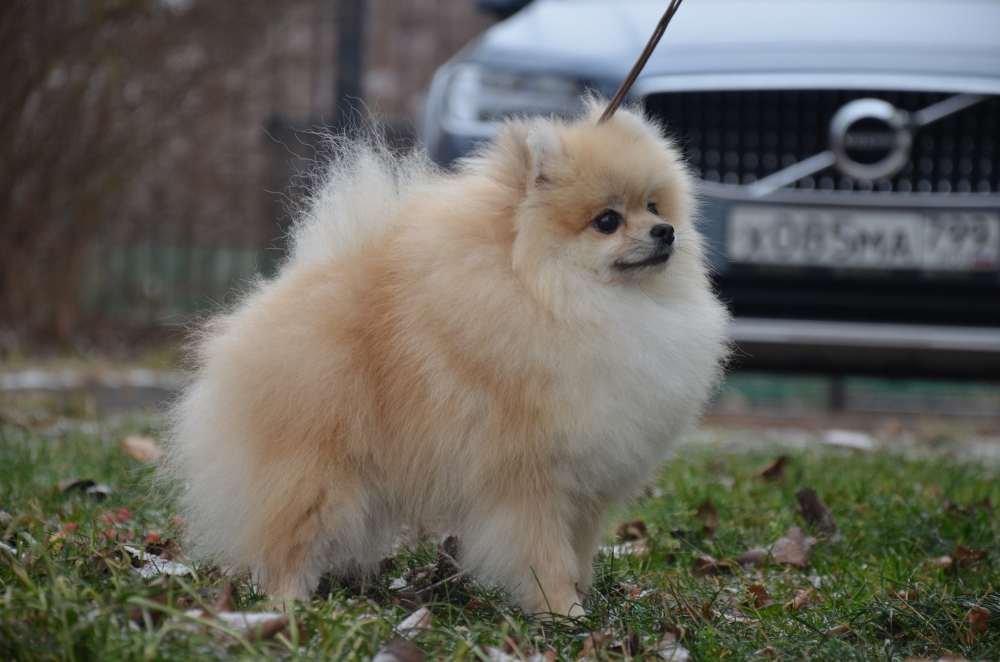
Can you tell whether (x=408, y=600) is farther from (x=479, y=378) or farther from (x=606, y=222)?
(x=606, y=222)

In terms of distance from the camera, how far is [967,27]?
4.25 metres

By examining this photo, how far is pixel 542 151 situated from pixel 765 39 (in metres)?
2.43

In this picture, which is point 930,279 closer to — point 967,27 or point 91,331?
point 967,27

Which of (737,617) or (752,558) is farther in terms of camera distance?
(752,558)

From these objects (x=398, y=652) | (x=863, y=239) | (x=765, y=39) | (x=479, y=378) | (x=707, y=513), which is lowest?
(x=707, y=513)

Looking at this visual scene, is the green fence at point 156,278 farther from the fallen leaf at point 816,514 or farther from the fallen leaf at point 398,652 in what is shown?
the fallen leaf at point 398,652

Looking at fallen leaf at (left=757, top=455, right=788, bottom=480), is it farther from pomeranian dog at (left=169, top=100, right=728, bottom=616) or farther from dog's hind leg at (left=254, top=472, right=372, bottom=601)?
dog's hind leg at (left=254, top=472, right=372, bottom=601)

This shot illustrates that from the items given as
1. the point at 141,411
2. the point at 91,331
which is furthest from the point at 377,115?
the point at 91,331

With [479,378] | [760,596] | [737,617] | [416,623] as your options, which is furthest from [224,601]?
[760,596]

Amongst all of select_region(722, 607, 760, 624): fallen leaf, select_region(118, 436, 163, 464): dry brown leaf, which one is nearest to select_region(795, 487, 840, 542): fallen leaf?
select_region(722, 607, 760, 624): fallen leaf

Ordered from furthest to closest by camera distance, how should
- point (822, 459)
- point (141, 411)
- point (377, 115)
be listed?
point (141, 411) < point (822, 459) < point (377, 115)

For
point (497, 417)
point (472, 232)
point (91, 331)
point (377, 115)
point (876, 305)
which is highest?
point (377, 115)

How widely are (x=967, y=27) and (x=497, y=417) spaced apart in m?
3.37

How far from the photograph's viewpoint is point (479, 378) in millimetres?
2027
